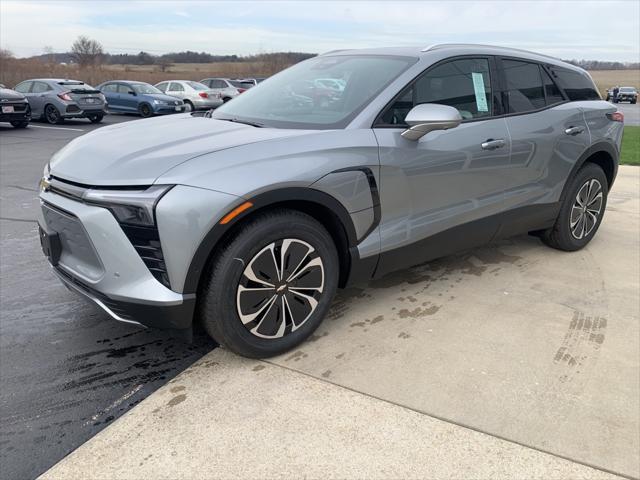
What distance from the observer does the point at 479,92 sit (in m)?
3.70

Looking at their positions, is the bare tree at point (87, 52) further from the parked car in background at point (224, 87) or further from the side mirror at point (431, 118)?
the side mirror at point (431, 118)

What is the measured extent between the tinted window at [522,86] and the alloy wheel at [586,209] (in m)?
0.95

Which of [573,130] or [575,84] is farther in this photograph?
[575,84]

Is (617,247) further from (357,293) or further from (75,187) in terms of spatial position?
(75,187)

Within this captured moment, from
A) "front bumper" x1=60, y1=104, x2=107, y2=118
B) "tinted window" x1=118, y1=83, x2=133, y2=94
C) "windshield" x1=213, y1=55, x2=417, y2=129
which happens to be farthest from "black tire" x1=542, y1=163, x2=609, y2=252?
"tinted window" x1=118, y1=83, x2=133, y2=94

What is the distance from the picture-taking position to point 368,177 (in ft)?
9.71

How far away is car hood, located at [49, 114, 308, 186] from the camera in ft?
8.11

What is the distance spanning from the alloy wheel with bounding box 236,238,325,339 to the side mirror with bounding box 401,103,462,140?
940 mm

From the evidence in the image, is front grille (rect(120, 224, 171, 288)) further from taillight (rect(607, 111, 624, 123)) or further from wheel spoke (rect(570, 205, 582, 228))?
taillight (rect(607, 111, 624, 123))

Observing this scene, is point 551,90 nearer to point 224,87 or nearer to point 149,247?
point 149,247

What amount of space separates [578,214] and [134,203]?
12.5 feet

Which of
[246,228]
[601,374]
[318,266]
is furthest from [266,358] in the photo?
[601,374]

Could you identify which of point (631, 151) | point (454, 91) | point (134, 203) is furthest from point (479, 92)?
point (631, 151)

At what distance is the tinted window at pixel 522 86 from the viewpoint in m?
3.90
